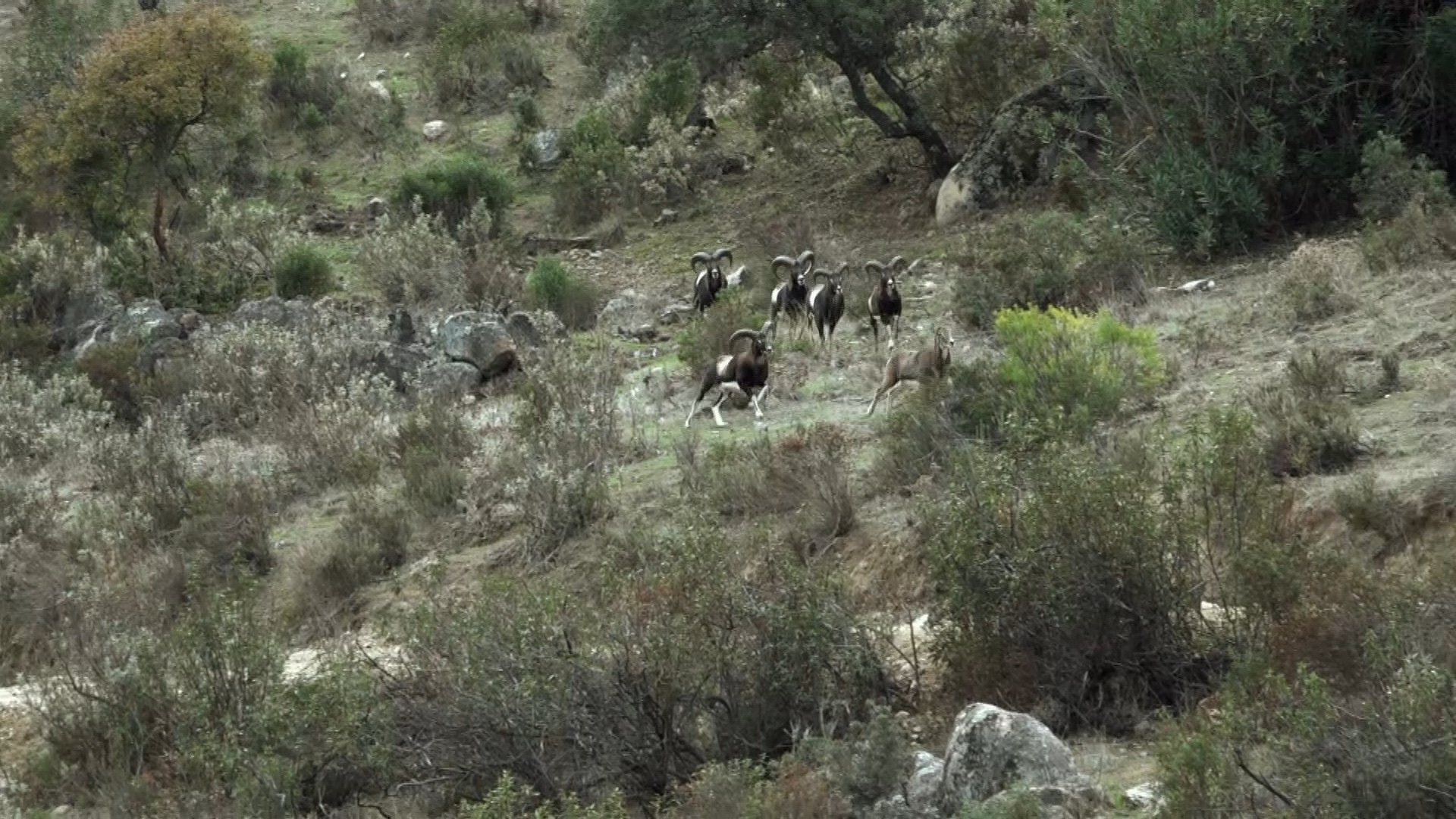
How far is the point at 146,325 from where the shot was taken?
75.3ft

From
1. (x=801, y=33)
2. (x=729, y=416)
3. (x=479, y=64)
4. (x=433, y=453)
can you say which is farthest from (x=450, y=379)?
(x=479, y=64)

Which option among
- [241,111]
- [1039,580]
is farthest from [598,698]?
[241,111]

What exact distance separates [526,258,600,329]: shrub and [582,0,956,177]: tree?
3.64 m

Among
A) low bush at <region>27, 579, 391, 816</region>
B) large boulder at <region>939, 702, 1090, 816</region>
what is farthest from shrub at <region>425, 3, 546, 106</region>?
large boulder at <region>939, 702, 1090, 816</region>

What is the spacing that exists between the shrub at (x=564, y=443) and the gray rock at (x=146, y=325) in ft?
23.9

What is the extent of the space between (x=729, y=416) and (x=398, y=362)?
193 inches

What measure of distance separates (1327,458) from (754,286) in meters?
11.4

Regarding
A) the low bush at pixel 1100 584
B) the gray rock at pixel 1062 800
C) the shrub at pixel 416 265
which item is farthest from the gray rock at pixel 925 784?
the shrub at pixel 416 265

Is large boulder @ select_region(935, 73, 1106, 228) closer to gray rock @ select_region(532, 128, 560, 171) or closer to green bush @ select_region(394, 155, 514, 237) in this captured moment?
green bush @ select_region(394, 155, 514, 237)

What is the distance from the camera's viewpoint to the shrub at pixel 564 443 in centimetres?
1412

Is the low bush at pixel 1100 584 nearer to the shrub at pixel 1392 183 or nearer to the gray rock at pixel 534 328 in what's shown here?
the shrub at pixel 1392 183

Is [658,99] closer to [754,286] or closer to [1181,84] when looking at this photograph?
[754,286]

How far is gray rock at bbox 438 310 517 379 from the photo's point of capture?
19.4 meters

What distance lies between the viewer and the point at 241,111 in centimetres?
2714
